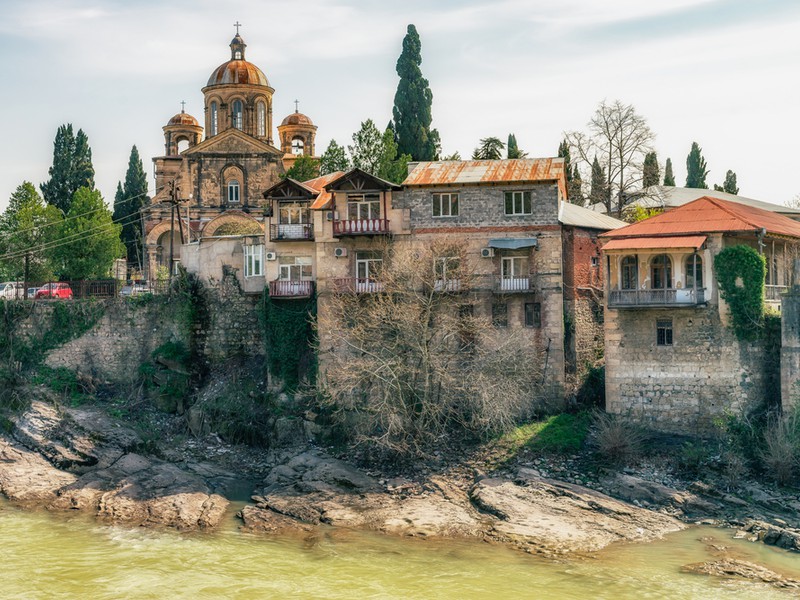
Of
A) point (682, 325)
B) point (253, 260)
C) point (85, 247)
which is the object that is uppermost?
point (85, 247)

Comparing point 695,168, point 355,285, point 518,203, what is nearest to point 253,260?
point 355,285

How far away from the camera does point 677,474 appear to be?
35.4 metres

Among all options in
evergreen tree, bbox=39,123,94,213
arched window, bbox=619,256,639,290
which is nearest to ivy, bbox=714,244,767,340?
arched window, bbox=619,256,639,290

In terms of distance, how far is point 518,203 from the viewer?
41.3 metres

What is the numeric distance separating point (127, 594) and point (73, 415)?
16.9m

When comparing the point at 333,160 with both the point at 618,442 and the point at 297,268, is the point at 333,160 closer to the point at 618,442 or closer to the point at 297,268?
the point at 297,268

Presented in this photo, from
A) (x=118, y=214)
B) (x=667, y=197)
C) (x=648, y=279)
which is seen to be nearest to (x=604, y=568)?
(x=648, y=279)

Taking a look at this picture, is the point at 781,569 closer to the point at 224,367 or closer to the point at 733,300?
the point at 733,300

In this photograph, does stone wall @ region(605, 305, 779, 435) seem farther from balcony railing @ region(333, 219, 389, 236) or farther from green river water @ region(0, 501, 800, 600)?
balcony railing @ region(333, 219, 389, 236)

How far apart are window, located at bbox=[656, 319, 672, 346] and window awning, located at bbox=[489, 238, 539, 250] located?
18.9 feet

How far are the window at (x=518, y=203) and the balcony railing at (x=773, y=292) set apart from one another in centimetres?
943

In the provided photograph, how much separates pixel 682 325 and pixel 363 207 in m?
13.5

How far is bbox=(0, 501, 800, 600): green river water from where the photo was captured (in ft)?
89.0

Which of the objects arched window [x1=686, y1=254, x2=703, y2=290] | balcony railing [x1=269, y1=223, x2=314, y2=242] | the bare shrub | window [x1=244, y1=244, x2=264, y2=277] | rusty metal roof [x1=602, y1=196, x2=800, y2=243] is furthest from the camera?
window [x1=244, y1=244, x2=264, y2=277]
